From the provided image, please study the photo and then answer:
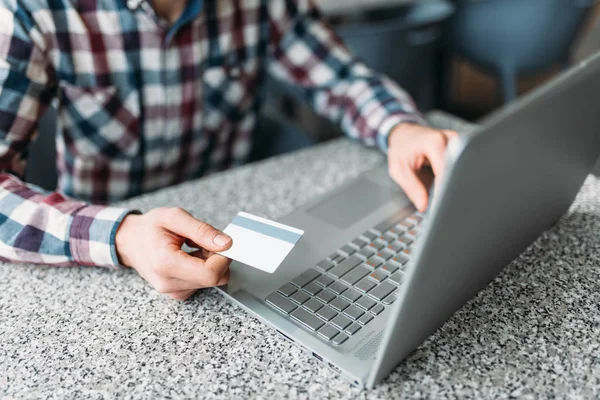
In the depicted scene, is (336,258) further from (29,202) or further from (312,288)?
(29,202)

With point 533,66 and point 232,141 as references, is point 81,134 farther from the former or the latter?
point 533,66

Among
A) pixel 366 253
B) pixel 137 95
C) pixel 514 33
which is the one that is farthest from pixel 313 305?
pixel 514 33

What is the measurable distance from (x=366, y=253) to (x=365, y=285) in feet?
0.23

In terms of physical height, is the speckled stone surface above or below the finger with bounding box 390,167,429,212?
below

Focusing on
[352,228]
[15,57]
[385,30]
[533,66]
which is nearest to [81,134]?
[15,57]

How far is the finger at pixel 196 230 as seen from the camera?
2.06ft

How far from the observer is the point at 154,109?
3.65 feet

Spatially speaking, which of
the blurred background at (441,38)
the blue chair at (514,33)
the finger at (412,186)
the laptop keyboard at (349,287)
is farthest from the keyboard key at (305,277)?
the blue chair at (514,33)

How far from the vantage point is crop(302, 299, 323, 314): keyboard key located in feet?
2.02

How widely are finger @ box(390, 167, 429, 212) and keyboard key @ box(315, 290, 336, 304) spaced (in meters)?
0.25

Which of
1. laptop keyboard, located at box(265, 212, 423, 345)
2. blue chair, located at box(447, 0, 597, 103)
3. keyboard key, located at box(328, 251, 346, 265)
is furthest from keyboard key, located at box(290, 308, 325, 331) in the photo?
blue chair, located at box(447, 0, 597, 103)

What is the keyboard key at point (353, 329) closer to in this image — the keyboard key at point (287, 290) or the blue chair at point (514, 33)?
the keyboard key at point (287, 290)

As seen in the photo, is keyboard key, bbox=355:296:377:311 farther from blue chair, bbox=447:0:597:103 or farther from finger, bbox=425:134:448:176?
blue chair, bbox=447:0:597:103

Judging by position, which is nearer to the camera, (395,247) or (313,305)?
(313,305)
